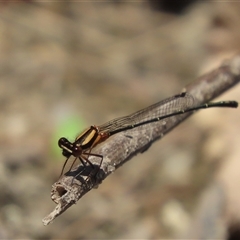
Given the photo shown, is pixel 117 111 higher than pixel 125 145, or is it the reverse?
pixel 117 111

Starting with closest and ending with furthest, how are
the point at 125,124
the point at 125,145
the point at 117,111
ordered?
the point at 125,145, the point at 125,124, the point at 117,111

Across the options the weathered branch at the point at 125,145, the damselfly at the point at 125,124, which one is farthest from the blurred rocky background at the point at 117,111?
the weathered branch at the point at 125,145

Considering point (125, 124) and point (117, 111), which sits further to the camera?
point (117, 111)

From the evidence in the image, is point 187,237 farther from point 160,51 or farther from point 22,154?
point 160,51

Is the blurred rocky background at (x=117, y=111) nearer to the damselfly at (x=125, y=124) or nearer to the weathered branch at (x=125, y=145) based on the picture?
the damselfly at (x=125, y=124)

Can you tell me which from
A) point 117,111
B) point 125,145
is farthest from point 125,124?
point 117,111

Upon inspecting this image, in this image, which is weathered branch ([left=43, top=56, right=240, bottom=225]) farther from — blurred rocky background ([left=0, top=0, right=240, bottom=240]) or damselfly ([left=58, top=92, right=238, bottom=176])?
blurred rocky background ([left=0, top=0, right=240, bottom=240])

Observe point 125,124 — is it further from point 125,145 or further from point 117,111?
point 117,111
